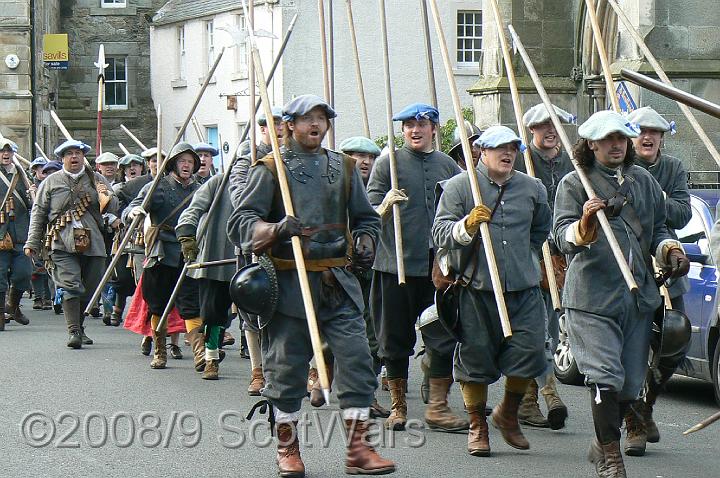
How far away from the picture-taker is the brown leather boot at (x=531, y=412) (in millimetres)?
9625

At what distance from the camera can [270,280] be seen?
25.3ft

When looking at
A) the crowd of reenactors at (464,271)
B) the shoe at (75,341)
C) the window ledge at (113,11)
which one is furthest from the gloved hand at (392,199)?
the window ledge at (113,11)

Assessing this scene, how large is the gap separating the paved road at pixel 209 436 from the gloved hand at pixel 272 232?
1.21m

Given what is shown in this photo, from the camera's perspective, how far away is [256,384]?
36.4ft

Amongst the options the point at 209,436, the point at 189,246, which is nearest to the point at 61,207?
the point at 189,246

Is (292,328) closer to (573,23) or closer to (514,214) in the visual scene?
(514,214)

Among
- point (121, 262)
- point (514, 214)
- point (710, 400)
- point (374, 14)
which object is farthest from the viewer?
point (374, 14)

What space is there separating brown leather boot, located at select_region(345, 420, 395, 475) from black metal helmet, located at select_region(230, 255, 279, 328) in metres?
0.70

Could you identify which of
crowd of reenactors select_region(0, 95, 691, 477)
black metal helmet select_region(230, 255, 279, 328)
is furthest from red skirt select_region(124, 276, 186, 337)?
black metal helmet select_region(230, 255, 279, 328)

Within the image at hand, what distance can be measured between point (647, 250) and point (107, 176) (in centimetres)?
1134

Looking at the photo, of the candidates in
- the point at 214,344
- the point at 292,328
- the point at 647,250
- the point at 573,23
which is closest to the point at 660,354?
the point at 647,250

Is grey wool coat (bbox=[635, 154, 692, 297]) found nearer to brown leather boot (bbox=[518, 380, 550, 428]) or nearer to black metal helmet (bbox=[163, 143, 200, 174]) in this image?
brown leather boot (bbox=[518, 380, 550, 428])

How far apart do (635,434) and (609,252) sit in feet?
4.38

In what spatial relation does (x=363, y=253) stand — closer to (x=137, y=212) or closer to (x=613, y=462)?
(x=613, y=462)
